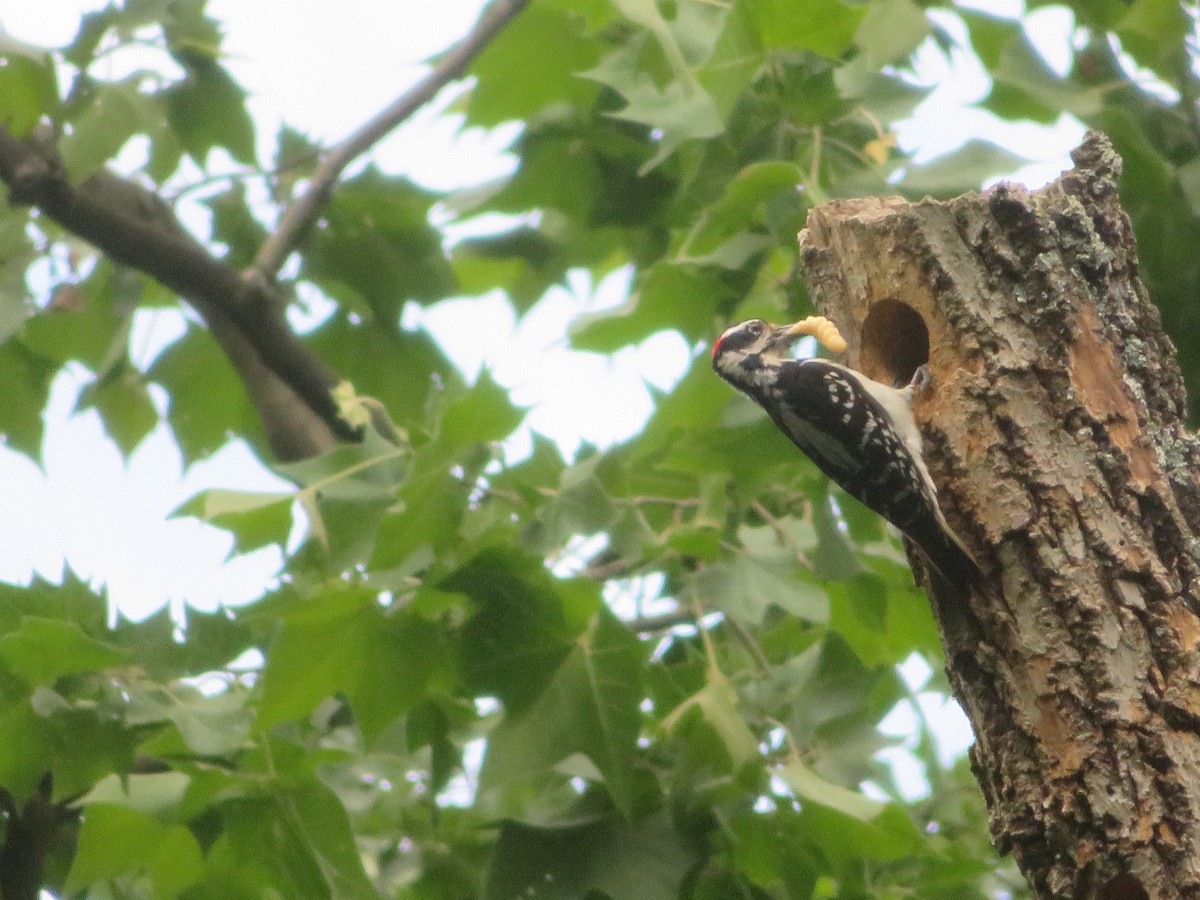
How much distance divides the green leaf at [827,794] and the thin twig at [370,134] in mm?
2456

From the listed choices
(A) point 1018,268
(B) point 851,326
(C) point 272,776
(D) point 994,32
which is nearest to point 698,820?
(C) point 272,776

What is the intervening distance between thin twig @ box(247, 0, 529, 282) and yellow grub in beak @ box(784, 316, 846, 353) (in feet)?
5.24

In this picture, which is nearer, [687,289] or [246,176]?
[687,289]

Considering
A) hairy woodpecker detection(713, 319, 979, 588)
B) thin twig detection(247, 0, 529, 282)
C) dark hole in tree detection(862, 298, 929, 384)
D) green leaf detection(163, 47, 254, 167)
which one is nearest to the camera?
hairy woodpecker detection(713, 319, 979, 588)

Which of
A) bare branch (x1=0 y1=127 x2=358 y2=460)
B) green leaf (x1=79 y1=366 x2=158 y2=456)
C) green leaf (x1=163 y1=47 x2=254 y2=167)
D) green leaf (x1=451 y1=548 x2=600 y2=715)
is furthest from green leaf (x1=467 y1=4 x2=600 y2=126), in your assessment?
green leaf (x1=451 y1=548 x2=600 y2=715)

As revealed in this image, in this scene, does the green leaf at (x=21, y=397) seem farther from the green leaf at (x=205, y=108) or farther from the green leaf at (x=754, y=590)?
the green leaf at (x=754, y=590)

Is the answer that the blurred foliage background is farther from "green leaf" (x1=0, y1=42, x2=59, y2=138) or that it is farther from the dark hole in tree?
the dark hole in tree

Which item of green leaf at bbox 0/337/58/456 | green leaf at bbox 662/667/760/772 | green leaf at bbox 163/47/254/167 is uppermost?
green leaf at bbox 163/47/254/167

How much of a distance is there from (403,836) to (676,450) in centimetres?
156

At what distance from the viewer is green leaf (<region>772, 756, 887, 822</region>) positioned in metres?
3.29

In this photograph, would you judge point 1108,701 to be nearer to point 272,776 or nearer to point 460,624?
point 460,624

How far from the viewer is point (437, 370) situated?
5.14 meters

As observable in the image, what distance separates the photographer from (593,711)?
347cm

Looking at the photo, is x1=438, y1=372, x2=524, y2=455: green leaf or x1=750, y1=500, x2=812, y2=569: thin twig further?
x1=750, y1=500, x2=812, y2=569: thin twig
